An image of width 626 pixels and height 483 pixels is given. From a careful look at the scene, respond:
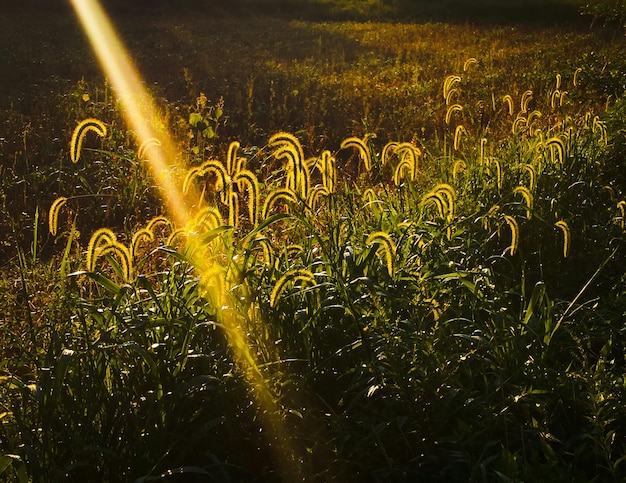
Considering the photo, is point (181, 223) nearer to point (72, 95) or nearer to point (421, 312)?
point (421, 312)

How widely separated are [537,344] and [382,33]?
21.8m

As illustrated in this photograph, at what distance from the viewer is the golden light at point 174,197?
8.93 ft

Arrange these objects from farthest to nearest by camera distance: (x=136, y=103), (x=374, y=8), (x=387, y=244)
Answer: (x=374, y=8) → (x=136, y=103) → (x=387, y=244)

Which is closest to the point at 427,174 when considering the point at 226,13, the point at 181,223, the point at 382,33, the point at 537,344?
the point at 181,223

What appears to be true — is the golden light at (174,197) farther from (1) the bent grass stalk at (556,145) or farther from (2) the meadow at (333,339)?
(1) the bent grass stalk at (556,145)

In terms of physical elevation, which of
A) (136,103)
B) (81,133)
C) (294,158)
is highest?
(81,133)

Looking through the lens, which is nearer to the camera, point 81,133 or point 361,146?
point 81,133

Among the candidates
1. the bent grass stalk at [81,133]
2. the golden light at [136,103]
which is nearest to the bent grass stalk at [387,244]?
the bent grass stalk at [81,133]

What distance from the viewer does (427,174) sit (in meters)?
5.34

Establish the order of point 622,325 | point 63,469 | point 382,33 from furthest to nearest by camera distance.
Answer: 1. point 382,33
2. point 622,325
3. point 63,469

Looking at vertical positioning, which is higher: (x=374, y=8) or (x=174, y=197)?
(x=374, y=8)

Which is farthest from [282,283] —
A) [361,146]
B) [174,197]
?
[174,197]

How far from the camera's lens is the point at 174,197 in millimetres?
6688

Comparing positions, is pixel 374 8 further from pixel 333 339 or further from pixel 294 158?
pixel 333 339
